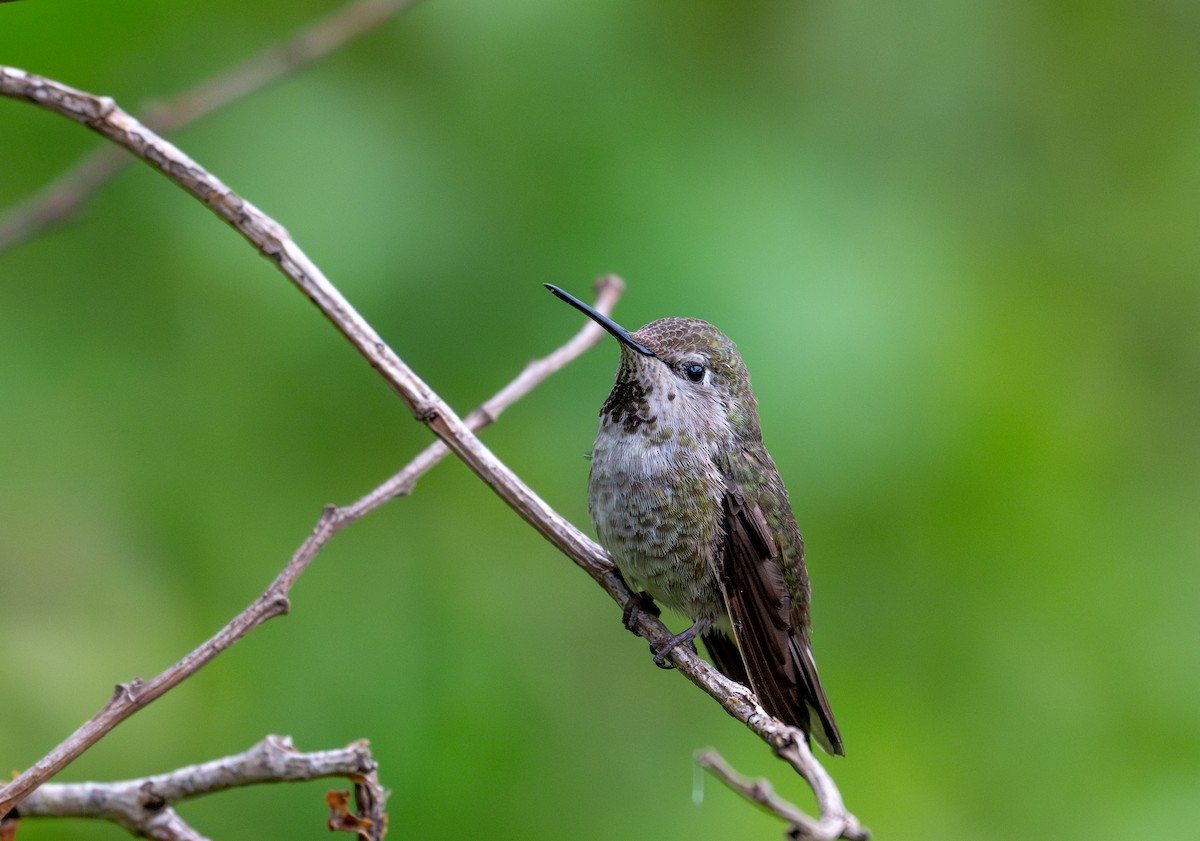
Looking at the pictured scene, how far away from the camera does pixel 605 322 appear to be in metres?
2.60

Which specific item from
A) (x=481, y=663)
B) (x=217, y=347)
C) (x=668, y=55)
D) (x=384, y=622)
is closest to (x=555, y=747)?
(x=481, y=663)

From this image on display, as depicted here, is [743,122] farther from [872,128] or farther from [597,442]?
[597,442]

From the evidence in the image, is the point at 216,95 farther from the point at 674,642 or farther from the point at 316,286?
the point at 674,642

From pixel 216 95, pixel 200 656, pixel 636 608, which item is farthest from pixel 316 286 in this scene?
pixel 636 608

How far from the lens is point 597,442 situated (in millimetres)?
2947

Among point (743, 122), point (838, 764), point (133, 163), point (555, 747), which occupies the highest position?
point (743, 122)

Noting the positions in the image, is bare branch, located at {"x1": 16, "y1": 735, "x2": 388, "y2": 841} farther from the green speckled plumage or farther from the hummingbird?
the green speckled plumage

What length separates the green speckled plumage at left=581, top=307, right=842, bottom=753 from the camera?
274 cm

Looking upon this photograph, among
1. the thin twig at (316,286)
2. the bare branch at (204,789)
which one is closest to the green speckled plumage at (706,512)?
the thin twig at (316,286)

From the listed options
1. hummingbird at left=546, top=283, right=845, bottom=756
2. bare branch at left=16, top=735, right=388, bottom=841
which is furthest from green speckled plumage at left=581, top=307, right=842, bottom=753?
bare branch at left=16, top=735, right=388, bottom=841

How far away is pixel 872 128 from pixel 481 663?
7.01 feet

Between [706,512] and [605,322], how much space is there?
1.79 feet

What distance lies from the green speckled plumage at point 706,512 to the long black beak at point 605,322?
16 mm

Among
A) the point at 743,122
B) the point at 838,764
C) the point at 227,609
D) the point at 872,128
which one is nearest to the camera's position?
the point at 227,609
